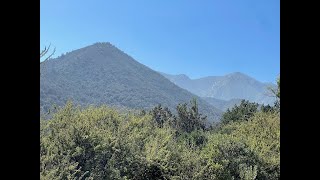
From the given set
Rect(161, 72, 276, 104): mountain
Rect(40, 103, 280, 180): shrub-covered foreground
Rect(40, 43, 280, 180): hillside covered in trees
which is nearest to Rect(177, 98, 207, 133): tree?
Rect(40, 43, 280, 180): hillside covered in trees

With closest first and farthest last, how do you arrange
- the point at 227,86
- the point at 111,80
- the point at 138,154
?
the point at 138,154 → the point at 111,80 → the point at 227,86

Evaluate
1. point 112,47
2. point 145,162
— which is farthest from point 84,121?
point 112,47

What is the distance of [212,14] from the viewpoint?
4238 cm

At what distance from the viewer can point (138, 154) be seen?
12297 mm

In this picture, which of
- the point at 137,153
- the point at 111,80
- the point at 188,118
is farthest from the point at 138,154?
the point at 111,80

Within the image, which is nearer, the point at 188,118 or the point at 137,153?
the point at 137,153

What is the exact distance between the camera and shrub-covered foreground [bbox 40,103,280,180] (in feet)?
38.8

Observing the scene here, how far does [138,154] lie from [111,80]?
42265 mm

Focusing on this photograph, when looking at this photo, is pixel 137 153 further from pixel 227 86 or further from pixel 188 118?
pixel 227 86

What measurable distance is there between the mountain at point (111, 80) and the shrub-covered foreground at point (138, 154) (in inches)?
1042

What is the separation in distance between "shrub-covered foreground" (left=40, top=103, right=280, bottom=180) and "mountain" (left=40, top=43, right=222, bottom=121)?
86.9 feet
